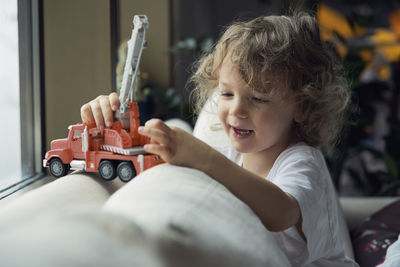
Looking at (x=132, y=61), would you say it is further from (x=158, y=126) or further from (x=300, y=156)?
(x=300, y=156)

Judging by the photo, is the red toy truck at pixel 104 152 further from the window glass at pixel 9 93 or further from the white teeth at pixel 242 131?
the white teeth at pixel 242 131

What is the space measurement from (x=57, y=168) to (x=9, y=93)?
0.51 ft

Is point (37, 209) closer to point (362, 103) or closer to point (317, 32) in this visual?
point (317, 32)

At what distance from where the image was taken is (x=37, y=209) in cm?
54

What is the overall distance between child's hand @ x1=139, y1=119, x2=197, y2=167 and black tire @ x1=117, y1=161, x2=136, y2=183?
8 cm

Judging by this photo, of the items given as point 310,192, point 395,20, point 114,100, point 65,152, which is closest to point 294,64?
point 310,192

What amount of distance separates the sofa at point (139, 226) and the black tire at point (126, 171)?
4 cm

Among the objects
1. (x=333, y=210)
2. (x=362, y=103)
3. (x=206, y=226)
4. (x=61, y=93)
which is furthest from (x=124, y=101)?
(x=362, y=103)

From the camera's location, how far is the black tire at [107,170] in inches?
29.5

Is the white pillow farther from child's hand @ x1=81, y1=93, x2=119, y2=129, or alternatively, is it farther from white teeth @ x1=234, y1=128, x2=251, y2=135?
white teeth @ x1=234, y1=128, x2=251, y2=135

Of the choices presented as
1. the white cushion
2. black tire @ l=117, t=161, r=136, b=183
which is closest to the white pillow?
black tire @ l=117, t=161, r=136, b=183

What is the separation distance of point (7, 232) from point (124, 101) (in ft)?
1.41

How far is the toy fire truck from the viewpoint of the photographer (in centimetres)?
73

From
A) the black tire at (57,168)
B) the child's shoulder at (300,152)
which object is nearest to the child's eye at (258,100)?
the child's shoulder at (300,152)
